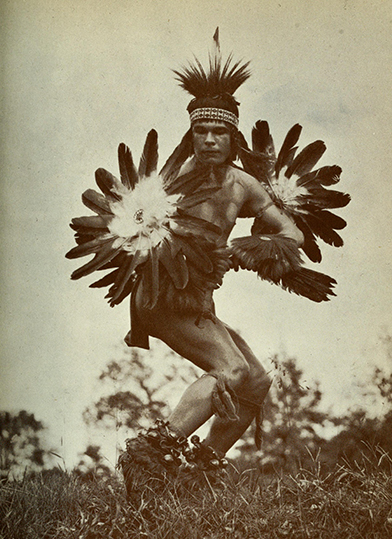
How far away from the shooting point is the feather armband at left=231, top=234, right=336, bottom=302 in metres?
2.57

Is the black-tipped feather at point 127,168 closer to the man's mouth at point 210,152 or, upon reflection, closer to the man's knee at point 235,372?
the man's mouth at point 210,152

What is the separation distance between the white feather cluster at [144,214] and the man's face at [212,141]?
7.6 inches

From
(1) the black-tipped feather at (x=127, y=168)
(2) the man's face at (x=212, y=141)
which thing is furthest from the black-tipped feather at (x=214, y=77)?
(1) the black-tipped feather at (x=127, y=168)

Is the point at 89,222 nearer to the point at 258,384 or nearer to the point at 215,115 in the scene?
the point at 215,115

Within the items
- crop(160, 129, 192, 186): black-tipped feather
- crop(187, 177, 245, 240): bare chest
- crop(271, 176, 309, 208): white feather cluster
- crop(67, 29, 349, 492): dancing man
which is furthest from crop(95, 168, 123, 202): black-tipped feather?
crop(271, 176, 309, 208): white feather cluster

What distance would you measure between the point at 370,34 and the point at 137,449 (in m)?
1.86

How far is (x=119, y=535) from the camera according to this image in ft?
7.64

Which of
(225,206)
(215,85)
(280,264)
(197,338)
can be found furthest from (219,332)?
(215,85)

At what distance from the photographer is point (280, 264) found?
8.44ft

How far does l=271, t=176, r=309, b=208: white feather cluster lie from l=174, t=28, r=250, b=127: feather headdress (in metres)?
0.28

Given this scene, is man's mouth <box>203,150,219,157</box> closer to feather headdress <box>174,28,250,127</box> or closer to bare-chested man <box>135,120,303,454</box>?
bare-chested man <box>135,120,303,454</box>

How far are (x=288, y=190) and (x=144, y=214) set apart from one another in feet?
1.89

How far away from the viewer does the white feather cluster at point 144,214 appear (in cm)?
259

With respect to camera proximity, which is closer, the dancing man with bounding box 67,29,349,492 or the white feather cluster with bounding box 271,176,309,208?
the dancing man with bounding box 67,29,349,492
